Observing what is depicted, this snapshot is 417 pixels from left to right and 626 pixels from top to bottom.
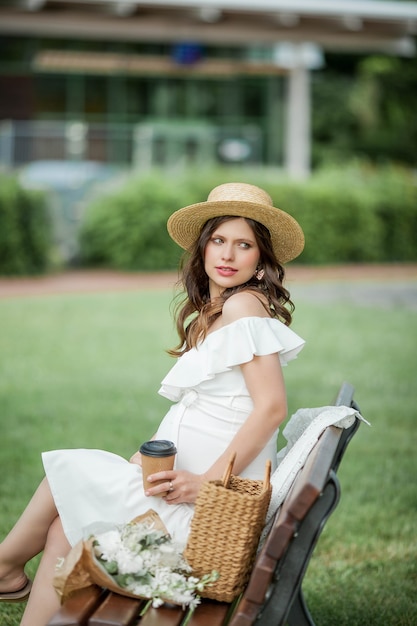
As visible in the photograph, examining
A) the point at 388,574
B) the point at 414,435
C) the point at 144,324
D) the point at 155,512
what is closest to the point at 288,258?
the point at 155,512

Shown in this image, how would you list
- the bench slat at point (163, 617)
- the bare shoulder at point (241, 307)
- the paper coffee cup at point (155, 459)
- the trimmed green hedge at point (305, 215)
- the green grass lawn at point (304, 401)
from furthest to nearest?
the trimmed green hedge at point (305, 215), the green grass lawn at point (304, 401), the bare shoulder at point (241, 307), the paper coffee cup at point (155, 459), the bench slat at point (163, 617)

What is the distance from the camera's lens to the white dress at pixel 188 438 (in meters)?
2.87

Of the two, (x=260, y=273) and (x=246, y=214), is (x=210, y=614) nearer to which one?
(x=260, y=273)

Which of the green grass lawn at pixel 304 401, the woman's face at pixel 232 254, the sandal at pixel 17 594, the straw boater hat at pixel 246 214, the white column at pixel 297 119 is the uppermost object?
the white column at pixel 297 119

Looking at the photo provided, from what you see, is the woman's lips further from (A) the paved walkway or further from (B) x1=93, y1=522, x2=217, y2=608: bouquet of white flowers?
(A) the paved walkway

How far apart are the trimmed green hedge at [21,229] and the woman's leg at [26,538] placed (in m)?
12.5

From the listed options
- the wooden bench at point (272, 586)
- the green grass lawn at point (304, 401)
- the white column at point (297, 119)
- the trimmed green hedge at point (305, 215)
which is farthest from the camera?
the white column at point (297, 119)

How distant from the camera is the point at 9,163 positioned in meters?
18.8

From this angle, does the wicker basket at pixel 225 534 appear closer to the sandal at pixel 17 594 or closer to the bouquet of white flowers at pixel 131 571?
the bouquet of white flowers at pixel 131 571

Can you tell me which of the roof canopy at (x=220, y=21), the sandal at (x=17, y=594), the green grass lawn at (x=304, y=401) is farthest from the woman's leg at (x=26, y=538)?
the roof canopy at (x=220, y=21)

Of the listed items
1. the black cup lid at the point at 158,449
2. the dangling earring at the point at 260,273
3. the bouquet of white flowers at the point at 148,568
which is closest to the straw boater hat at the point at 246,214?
the dangling earring at the point at 260,273

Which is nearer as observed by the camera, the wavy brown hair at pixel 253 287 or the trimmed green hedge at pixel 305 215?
the wavy brown hair at pixel 253 287

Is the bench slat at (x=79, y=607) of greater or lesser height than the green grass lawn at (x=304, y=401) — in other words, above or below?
above

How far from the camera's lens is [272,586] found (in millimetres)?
2465
